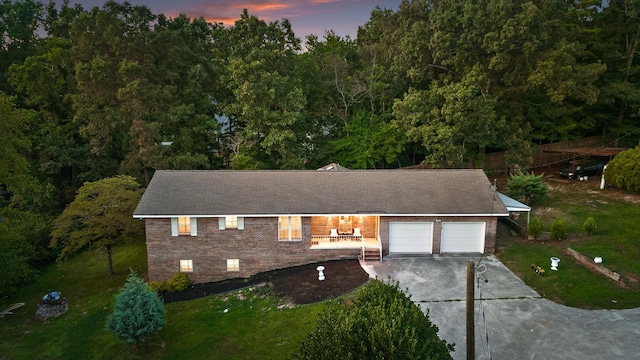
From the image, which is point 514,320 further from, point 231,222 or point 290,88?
point 290,88

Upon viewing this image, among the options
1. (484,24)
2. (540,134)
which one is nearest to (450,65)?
(484,24)

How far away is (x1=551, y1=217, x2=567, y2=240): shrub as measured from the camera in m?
21.2

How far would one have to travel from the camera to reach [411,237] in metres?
20.8

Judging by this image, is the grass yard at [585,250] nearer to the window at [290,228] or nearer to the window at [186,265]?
the window at [290,228]

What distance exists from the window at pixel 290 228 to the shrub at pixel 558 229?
43.4 feet

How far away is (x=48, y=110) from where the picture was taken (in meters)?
35.0

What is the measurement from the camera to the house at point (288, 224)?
791 inches

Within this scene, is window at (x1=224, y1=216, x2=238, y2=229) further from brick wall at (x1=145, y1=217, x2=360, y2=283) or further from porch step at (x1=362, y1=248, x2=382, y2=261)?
porch step at (x1=362, y1=248, x2=382, y2=261)

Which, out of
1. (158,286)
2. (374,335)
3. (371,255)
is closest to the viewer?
(374,335)

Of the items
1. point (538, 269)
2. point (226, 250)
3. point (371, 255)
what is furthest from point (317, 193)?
Result: point (538, 269)

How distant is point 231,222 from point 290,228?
2.94 meters

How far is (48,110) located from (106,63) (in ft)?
28.6

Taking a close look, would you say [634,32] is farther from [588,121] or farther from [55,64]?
[55,64]

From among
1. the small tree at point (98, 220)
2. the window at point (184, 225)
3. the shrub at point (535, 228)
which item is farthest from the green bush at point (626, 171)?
the small tree at point (98, 220)
